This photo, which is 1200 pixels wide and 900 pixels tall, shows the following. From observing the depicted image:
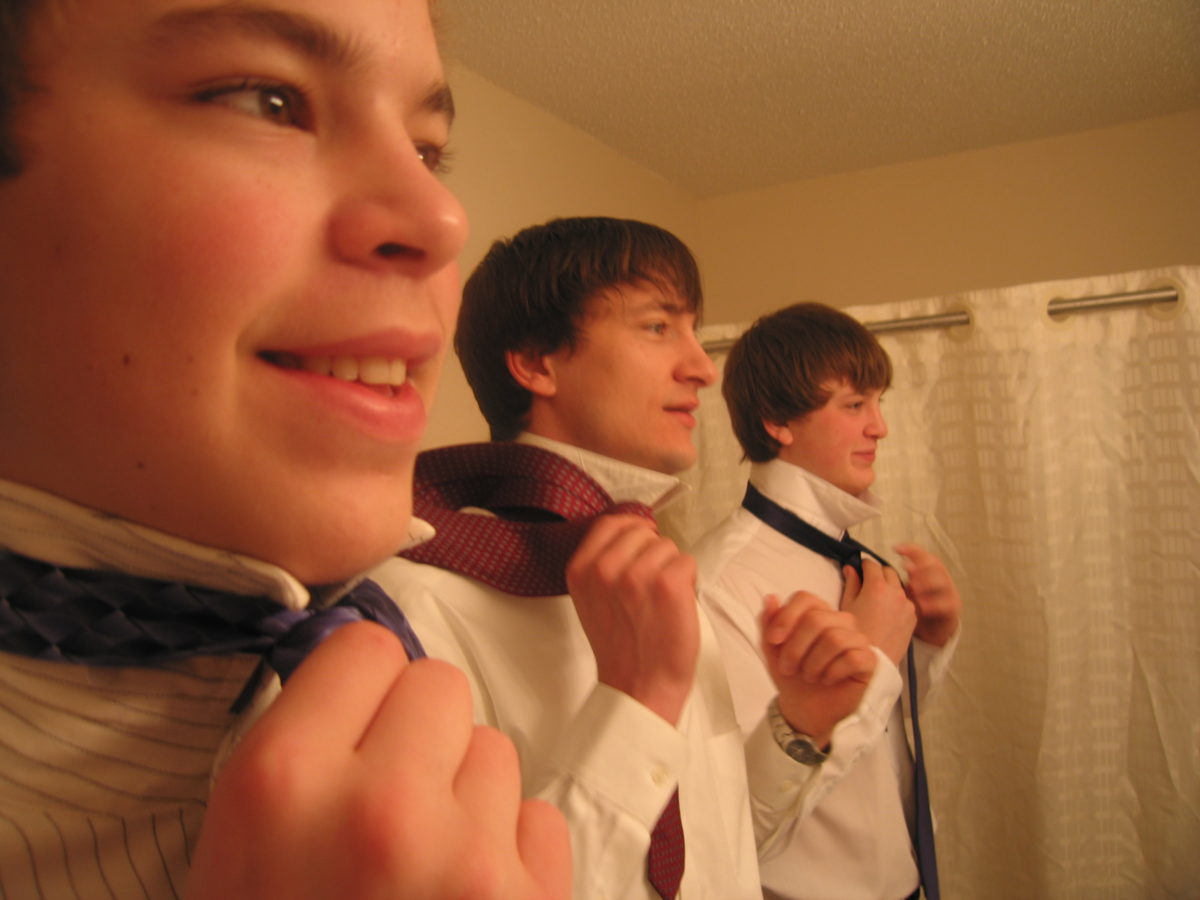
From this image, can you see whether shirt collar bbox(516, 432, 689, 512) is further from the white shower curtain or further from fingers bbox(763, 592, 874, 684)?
the white shower curtain

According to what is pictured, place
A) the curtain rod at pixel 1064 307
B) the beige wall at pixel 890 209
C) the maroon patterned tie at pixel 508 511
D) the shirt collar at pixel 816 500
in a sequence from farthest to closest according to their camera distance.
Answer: the beige wall at pixel 890 209, the curtain rod at pixel 1064 307, the shirt collar at pixel 816 500, the maroon patterned tie at pixel 508 511

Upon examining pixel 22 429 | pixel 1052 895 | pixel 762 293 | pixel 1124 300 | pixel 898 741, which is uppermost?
pixel 762 293

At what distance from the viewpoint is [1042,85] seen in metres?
1.62

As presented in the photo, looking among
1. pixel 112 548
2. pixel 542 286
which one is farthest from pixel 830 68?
pixel 112 548

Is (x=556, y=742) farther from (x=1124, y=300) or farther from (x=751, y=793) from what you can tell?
(x=1124, y=300)

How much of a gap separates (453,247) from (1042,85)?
Result: 1942mm

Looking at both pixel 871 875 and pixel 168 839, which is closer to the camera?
pixel 168 839

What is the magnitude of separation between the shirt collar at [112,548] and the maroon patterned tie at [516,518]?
0.26 meters

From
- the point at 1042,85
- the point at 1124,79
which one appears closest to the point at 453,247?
the point at 1042,85

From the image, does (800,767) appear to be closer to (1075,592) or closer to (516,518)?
(516,518)

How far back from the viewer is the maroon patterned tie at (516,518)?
48 centimetres

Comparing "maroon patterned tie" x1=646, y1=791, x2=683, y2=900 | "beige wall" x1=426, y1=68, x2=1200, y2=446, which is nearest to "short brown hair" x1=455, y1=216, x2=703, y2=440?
"maroon patterned tie" x1=646, y1=791, x2=683, y2=900

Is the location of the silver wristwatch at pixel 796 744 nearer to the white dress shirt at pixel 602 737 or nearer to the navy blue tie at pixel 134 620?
the white dress shirt at pixel 602 737

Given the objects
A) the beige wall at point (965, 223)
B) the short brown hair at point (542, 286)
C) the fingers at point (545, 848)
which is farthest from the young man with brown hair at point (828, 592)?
the beige wall at point (965, 223)
